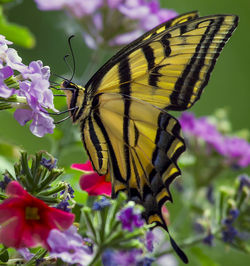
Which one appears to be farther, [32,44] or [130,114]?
[32,44]

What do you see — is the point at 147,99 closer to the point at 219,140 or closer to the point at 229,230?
the point at 229,230

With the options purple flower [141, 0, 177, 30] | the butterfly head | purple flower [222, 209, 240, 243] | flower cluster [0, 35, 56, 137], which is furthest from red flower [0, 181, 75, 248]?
purple flower [141, 0, 177, 30]

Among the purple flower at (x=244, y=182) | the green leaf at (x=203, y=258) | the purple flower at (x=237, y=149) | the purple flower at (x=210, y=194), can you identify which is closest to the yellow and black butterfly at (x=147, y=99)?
the purple flower at (x=244, y=182)

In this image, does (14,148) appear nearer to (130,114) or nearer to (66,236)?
(130,114)

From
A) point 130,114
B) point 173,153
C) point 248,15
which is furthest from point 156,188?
point 248,15

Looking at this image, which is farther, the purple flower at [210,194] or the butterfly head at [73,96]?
the purple flower at [210,194]

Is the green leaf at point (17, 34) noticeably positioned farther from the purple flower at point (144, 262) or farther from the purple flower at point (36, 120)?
the purple flower at point (144, 262)
